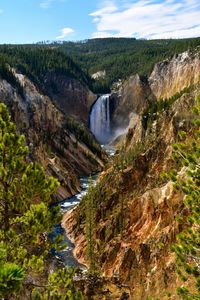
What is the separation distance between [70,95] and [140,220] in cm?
10197

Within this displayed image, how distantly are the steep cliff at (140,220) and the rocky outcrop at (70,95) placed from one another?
73942 mm

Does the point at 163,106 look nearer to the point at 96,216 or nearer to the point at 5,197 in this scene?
the point at 96,216

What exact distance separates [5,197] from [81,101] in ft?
400

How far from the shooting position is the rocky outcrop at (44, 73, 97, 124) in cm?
13350

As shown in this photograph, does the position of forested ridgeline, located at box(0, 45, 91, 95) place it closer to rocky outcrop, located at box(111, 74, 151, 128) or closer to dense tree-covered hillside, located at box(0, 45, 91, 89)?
dense tree-covered hillside, located at box(0, 45, 91, 89)

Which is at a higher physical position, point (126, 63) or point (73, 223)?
point (126, 63)

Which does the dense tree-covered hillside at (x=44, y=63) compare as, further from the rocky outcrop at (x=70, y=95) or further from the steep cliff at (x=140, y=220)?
the steep cliff at (x=140, y=220)

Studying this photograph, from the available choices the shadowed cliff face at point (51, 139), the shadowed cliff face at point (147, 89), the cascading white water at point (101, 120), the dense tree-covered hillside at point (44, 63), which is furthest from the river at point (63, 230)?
the dense tree-covered hillside at point (44, 63)

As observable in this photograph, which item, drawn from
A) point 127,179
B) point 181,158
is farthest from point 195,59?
point 181,158

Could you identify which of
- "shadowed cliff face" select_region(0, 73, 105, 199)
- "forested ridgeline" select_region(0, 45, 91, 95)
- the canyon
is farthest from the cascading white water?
"shadowed cliff face" select_region(0, 73, 105, 199)

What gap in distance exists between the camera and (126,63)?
623 ft

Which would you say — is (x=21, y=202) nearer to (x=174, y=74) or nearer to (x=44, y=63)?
(x=174, y=74)

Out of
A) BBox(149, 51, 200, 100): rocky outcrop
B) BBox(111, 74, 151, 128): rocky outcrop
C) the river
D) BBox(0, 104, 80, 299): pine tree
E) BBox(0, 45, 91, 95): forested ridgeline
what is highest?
BBox(0, 45, 91, 95): forested ridgeline

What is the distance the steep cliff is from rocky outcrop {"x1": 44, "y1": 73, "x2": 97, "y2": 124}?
73.9 m
